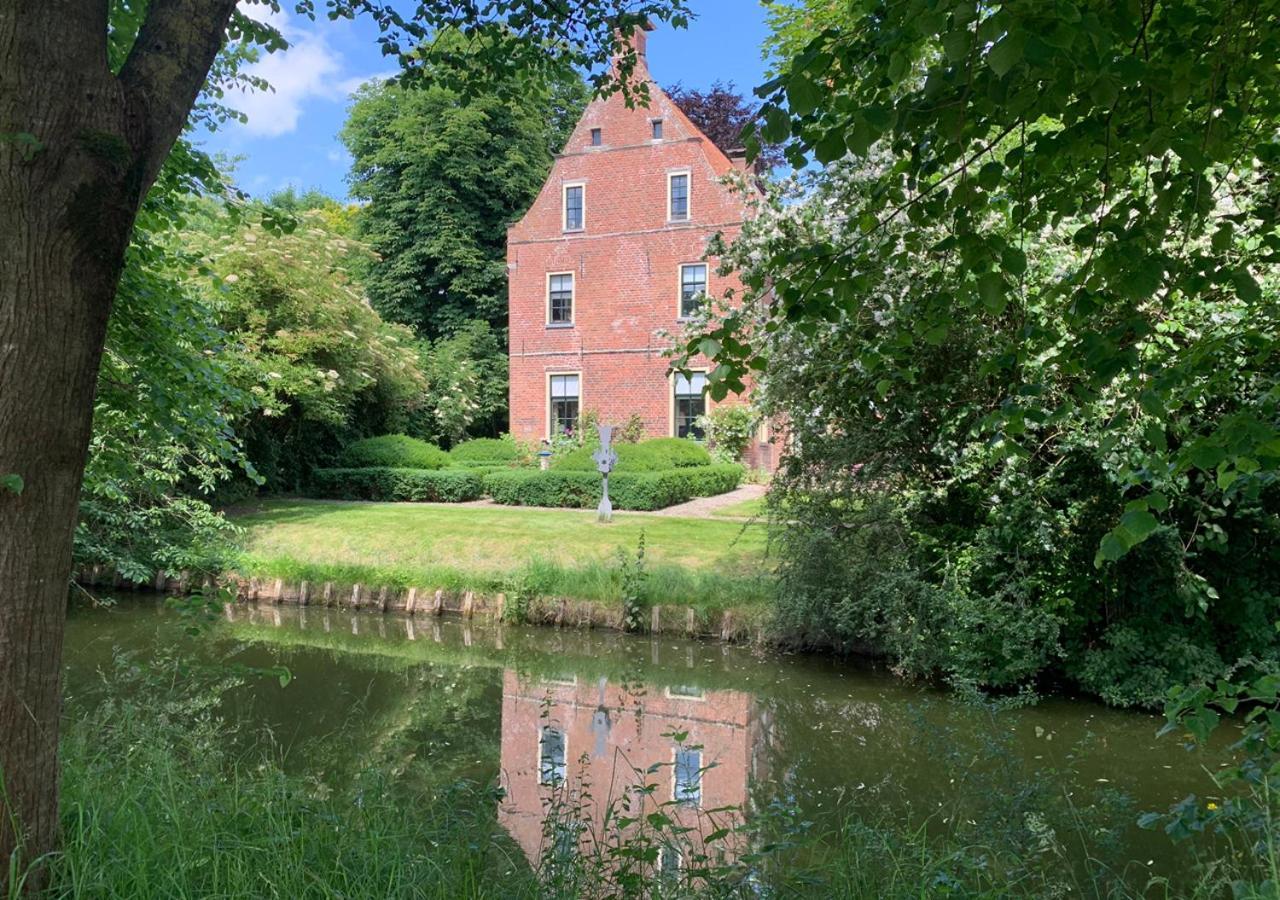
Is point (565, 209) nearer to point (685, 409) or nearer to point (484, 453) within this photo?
point (685, 409)

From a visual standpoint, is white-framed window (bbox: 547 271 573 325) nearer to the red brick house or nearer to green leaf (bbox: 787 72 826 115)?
the red brick house

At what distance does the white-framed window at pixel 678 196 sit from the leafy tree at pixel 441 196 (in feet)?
23.2

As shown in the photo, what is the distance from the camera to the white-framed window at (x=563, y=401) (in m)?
22.5

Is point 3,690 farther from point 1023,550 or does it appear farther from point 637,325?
point 637,325

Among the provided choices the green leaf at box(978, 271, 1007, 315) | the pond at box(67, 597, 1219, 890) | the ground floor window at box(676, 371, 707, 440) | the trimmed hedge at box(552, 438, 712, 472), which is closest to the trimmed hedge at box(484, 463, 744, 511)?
the trimmed hedge at box(552, 438, 712, 472)

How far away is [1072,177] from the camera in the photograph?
9.71 feet

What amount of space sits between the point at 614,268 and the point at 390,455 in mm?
7521

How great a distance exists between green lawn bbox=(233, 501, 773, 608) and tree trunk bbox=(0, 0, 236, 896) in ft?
22.6

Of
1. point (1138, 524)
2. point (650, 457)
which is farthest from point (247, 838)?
point (650, 457)

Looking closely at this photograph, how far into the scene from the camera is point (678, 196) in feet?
69.7

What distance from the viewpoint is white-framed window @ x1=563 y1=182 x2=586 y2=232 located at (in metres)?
22.2

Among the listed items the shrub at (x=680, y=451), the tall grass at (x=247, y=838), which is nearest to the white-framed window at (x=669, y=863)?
the tall grass at (x=247, y=838)

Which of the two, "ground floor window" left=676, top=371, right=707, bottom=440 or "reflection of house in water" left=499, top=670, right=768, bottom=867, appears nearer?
"reflection of house in water" left=499, top=670, right=768, bottom=867

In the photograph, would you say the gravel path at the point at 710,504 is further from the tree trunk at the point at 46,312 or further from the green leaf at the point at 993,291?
the tree trunk at the point at 46,312
